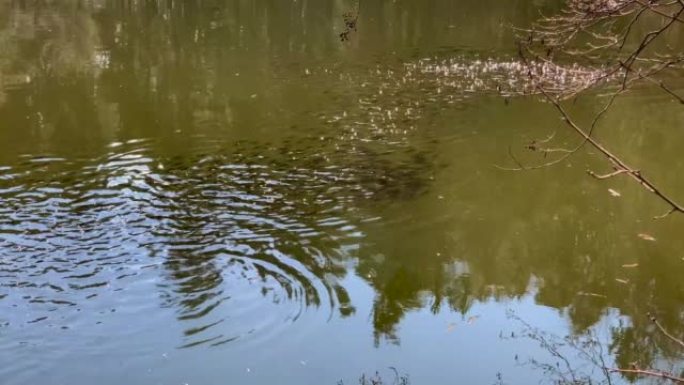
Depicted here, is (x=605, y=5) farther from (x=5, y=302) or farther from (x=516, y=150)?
(x=516, y=150)

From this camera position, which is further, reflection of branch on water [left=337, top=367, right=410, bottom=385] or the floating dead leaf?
the floating dead leaf

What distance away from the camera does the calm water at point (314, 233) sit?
17.2 ft

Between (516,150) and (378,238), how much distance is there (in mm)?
3487

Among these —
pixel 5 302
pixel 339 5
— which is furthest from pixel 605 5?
pixel 339 5

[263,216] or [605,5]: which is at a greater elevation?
[605,5]

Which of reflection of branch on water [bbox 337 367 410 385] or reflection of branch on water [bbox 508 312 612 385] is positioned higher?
reflection of branch on water [bbox 337 367 410 385]

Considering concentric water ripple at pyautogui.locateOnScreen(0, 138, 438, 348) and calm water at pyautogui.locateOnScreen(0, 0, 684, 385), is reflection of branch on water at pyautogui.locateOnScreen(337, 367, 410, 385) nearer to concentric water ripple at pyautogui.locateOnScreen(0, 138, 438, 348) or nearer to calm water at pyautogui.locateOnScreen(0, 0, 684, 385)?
calm water at pyautogui.locateOnScreen(0, 0, 684, 385)

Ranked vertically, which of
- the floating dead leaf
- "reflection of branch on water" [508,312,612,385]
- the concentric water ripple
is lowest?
"reflection of branch on water" [508,312,612,385]

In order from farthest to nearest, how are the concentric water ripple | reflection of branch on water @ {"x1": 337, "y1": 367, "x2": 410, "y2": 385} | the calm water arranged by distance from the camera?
the concentric water ripple < the calm water < reflection of branch on water @ {"x1": 337, "y1": 367, "x2": 410, "y2": 385}

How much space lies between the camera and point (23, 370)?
4922mm

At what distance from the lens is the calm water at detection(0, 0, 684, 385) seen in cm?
525

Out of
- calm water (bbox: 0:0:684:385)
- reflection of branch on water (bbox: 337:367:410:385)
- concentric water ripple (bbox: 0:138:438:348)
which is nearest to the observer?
reflection of branch on water (bbox: 337:367:410:385)

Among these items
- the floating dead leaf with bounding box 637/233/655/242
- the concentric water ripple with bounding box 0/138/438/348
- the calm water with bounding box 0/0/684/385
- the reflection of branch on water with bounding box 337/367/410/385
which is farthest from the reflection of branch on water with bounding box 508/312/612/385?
the floating dead leaf with bounding box 637/233/655/242

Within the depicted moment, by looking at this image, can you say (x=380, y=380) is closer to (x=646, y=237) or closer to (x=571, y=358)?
(x=571, y=358)
